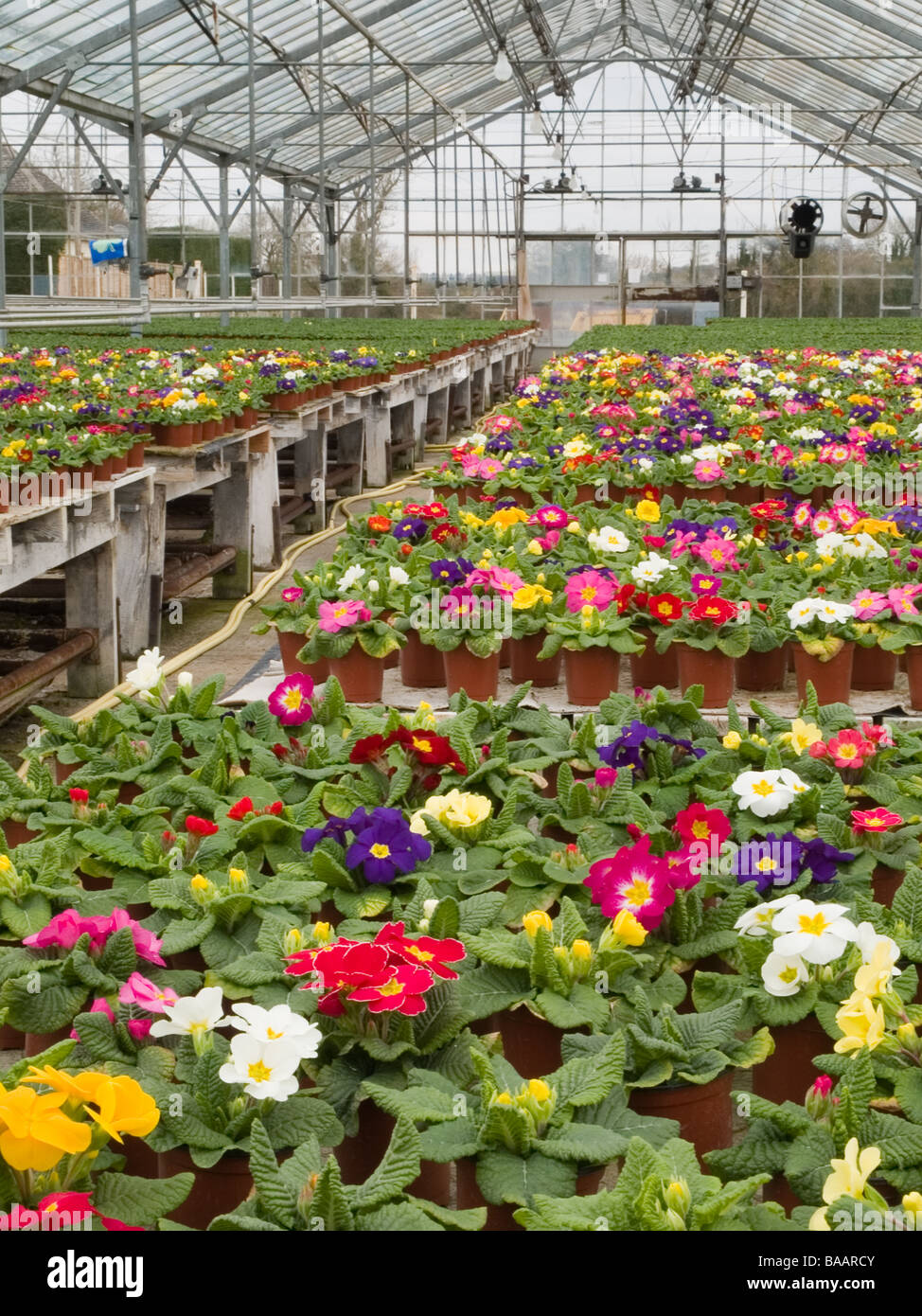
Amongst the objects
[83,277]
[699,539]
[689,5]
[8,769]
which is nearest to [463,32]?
[689,5]

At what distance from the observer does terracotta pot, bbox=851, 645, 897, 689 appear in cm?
305

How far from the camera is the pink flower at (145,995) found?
155 cm


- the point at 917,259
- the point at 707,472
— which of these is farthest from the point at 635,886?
the point at 917,259

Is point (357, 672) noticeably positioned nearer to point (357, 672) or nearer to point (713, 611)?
point (357, 672)

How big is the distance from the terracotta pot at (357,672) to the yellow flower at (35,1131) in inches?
73.9

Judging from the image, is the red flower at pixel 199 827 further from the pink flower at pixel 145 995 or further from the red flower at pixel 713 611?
the red flower at pixel 713 611

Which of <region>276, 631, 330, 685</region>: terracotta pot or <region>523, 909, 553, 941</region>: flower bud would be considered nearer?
<region>523, 909, 553, 941</region>: flower bud

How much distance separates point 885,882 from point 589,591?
1.22 meters

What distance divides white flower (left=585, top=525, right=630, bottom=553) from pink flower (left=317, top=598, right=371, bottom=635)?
0.69 m

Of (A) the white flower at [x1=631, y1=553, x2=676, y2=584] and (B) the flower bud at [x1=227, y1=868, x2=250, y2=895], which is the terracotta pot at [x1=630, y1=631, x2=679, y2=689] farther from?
(B) the flower bud at [x1=227, y1=868, x2=250, y2=895]

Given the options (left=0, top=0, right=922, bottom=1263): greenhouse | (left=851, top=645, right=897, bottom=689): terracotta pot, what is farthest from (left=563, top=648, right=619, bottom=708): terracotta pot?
(left=851, top=645, right=897, bottom=689): terracotta pot

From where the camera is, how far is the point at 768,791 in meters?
2.10

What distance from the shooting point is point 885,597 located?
3.05m

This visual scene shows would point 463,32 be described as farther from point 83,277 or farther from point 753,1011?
point 753,1011
